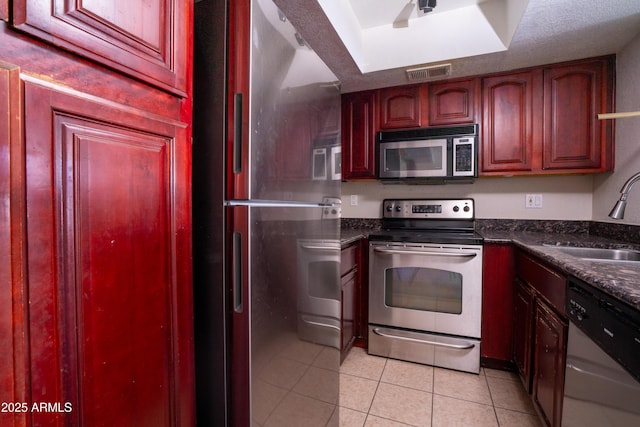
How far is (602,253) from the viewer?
1638mm

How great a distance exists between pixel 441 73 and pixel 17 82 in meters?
2.43

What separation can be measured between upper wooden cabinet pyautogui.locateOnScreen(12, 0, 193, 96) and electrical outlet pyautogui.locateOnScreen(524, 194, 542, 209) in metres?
2.68

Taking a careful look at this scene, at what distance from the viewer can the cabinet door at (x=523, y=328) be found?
1.68 metres

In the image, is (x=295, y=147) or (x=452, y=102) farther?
(x=452, y=102)

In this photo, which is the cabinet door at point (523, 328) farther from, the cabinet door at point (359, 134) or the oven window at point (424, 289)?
→ the cabinet door at point (359, 134)

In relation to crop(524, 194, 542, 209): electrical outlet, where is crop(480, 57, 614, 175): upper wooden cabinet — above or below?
above

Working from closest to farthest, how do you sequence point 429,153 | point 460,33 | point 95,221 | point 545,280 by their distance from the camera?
point 95,221 → point 545,280 → point 460,33 → point 429,153

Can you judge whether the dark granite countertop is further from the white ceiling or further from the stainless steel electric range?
the white ceiling

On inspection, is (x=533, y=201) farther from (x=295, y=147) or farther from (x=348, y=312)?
(x=295, y=147)

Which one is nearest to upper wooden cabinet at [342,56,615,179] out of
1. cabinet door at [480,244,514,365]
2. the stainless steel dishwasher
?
cabinet door at [480,244,514,365]

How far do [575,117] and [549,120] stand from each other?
0.50ft

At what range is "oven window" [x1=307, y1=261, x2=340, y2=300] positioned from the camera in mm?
1268

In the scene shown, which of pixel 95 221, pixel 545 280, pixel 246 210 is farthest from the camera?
pixel 545 280

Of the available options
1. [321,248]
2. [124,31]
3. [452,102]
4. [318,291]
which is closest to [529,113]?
[452,102]
